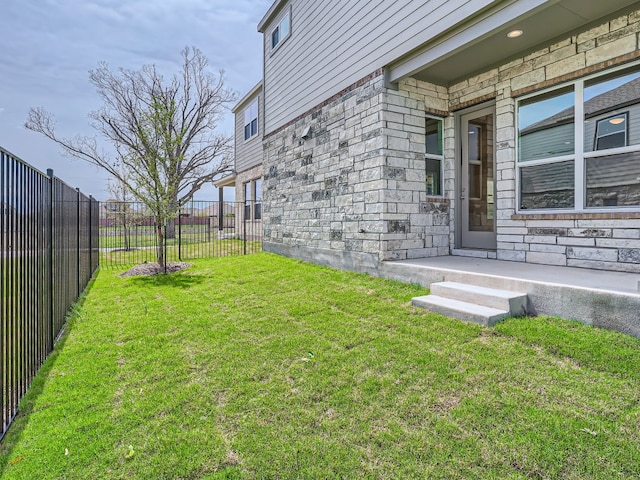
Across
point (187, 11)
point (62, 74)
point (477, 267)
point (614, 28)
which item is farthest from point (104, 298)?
point (62, 74)

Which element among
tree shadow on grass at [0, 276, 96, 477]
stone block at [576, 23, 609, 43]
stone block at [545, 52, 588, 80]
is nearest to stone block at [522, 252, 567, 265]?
stone block at [545, 52, 588, 80]

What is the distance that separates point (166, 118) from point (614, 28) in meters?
7.49

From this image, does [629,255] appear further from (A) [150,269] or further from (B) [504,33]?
(A) [150,269]

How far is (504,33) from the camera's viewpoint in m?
4.22

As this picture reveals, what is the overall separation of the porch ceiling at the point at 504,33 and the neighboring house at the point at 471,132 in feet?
0.06

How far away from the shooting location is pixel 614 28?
388 centimetres

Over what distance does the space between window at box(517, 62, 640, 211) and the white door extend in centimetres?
70

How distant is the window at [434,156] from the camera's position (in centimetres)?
586

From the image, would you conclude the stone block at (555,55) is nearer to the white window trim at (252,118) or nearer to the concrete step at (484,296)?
the concrete step at (484,296)

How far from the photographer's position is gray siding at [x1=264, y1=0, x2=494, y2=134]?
4582 millimetres

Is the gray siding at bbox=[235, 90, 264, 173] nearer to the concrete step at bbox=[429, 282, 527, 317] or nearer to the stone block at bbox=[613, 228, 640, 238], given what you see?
the concrete step at bbox=[429, 282, 527, 317]

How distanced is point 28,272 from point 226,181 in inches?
602

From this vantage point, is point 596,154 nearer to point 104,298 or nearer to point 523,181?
point 523,181

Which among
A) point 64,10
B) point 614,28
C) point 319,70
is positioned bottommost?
point 614,28
